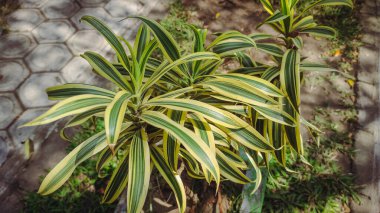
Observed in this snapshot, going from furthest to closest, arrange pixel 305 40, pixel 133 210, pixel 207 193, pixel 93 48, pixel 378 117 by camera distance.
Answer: pixel 305 40 < pixel 93 48 < pixel 378 117 < pixel 207 193 < pixel 133 210

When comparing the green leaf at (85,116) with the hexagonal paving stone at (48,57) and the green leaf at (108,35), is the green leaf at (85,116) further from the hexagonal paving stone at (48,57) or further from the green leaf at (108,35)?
the hexagonal paving stone at (48,57)

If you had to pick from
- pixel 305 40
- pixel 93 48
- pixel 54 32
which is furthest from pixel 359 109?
pixel 54 32

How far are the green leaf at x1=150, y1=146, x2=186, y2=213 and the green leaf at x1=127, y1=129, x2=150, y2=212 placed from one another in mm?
139

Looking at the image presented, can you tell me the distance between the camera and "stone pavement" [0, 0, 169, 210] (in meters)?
2.27

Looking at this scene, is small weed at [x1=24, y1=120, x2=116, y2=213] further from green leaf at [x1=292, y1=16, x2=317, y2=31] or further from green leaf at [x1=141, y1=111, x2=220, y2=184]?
green leaf at [x1=292, y1=16, x2=317, y2=31]

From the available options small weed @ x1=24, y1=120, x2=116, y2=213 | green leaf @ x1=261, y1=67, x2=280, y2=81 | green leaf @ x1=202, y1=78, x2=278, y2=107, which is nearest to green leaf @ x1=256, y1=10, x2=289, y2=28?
green leaf @ x1=261, y1=67, x2=280, y2=81

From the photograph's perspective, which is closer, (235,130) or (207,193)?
(235,130)

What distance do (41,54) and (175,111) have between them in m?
2.09

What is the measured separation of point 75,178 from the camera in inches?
81.3

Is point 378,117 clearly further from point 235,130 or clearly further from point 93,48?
point 93,48

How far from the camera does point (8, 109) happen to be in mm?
2379

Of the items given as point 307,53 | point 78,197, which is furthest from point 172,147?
point 307,53

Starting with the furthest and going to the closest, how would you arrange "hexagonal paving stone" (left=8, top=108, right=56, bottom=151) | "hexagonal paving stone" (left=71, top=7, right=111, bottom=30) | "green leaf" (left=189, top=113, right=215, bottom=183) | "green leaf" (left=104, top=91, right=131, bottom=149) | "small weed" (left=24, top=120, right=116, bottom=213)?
"hexagonal paving stone" (left=71, top=7, right=111, bottom=30)
"hexagonal paving stone" (left=8, top=108, right=56, bottom=151)
"small weed" (left=24, top=120, right=116, bottom=213)
"green leaf" (left=189, top=113, right=215, bottom=183)
"green leaf" (left=104, top=91, right=131, bottom=149)

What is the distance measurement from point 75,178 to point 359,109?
7.61ft
